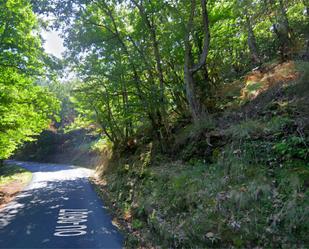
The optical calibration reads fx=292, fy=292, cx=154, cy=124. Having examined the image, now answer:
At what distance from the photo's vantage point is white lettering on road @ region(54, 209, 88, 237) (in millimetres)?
7119

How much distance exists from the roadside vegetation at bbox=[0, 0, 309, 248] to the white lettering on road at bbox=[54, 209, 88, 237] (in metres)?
1.14

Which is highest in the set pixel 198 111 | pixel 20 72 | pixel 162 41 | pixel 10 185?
pixel 162 41

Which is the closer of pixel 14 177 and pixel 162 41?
pixel 162 41

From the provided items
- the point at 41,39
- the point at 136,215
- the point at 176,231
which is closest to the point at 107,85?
the point at 41,39

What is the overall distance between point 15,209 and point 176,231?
6.92m

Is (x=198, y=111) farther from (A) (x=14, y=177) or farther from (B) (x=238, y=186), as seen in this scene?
(A) (x=14, y=177)

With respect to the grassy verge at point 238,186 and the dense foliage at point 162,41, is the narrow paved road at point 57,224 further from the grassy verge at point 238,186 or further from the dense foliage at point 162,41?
the dense foliage at point 162,41

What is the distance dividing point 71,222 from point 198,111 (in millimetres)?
5232

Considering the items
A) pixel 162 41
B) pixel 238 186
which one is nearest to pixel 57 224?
pixel 238 186

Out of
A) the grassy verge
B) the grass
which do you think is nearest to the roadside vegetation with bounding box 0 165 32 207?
the grass

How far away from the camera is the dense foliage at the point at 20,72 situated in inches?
408

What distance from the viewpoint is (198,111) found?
32.3ft

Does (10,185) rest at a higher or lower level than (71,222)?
higher

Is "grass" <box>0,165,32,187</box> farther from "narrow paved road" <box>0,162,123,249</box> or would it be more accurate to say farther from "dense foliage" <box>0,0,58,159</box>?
"narrow paved road" <box>0,162,123,249</box>
